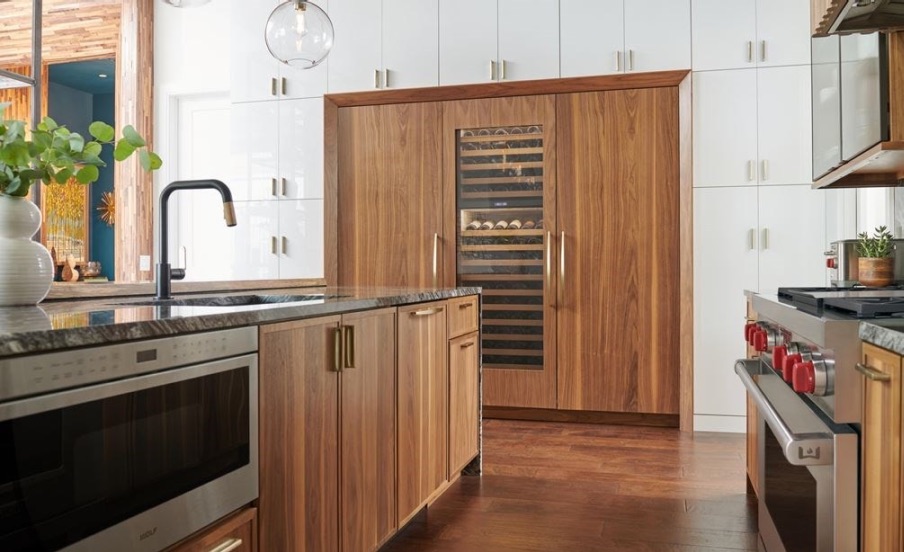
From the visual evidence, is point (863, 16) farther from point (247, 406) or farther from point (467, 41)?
point (467, 41)

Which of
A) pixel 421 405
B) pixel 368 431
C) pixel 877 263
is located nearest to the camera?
pixel 368 431

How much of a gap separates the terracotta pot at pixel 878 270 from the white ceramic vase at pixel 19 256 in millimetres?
2443

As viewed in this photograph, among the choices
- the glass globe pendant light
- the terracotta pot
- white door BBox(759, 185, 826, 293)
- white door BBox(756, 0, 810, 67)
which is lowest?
the terracotta pot

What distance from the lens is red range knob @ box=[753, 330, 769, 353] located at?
2.03 metres

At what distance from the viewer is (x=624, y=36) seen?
4.29m

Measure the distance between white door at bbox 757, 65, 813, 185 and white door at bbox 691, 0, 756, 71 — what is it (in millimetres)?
152

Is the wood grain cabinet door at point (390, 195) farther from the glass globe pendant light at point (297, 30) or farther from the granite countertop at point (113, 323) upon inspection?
the granite countertop at point (113, 323)

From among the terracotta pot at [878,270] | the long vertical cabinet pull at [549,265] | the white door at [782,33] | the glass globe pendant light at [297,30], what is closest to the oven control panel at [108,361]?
the glass globe pendant light at [297,30]

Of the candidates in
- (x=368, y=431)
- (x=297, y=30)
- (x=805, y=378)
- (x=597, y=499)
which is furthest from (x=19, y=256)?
(x=597, y=499)

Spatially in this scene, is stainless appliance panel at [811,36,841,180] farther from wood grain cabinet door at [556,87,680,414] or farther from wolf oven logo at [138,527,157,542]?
wolf oven logo at [138,527,157,542]

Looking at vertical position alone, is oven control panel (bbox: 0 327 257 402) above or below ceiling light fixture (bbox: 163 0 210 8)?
below

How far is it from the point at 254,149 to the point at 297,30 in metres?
2.26

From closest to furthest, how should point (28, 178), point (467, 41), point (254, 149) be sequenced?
point (28, 178)
point (467, 41)
point (254, 149)

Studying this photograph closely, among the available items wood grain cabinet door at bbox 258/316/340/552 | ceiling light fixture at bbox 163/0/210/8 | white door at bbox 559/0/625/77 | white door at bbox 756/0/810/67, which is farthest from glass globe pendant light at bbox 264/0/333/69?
white door at bbox 756/0/810/67
